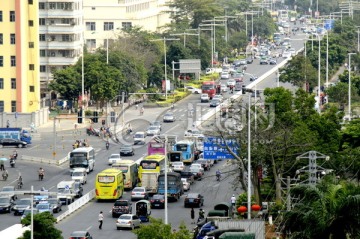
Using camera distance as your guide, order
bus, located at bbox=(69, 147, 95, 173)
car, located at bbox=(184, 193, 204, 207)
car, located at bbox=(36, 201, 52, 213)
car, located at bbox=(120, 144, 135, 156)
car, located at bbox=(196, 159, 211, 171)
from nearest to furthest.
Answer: car, located at bbox=(36, 201, 52, 213)
car, located at bbox=(184, 193, 204, 207)
bus, located at bbox=(69, 147, 95, 173)
car, located at bbox=(196, 159, 211, 171)
car, located at bbox=(120, 144, 135, 156)

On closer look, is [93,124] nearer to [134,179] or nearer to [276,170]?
[134,179]

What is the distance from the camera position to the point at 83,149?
349ft

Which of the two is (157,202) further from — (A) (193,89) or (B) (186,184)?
(A) (193,89)

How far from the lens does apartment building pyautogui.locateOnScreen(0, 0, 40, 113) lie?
Result: 13162cm

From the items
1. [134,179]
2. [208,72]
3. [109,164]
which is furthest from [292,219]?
[208,72]

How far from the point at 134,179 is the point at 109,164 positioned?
9247 mm

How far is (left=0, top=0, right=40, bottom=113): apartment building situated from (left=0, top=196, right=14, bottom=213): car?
135 feet

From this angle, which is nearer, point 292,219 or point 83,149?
point 292,219

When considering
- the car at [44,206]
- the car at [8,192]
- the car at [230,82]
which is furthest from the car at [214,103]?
the car at [44,206]

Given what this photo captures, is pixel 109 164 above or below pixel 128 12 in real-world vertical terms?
below

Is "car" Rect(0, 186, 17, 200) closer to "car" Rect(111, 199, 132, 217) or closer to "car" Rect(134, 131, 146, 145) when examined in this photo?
"car" Rect(111, 199, 132, 217)

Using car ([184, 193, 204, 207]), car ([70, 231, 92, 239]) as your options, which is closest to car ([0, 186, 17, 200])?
car ([184, 193, 204, 207])

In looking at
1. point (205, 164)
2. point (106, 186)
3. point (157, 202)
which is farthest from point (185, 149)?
point (157, 202)

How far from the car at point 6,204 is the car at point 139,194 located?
7.84m
